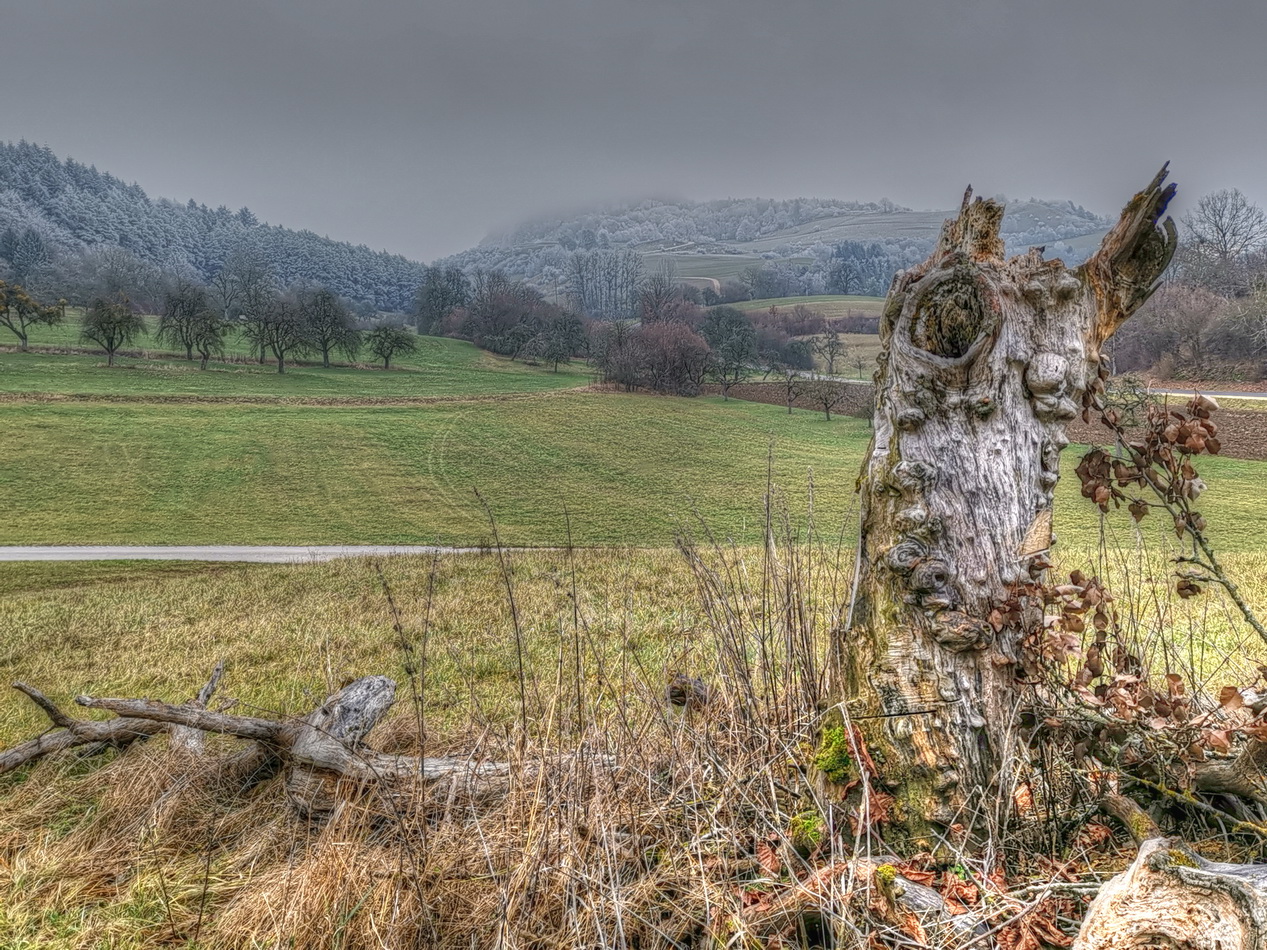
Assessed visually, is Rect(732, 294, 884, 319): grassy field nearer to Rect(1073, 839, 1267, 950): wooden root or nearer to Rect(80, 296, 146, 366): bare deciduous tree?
Rect(80, 296, 146, 366): bare deciduous tree

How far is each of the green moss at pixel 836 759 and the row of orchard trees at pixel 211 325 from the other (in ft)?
160

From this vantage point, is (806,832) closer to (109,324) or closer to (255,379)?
(255,379)

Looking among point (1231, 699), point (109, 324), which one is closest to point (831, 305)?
point (109, 324)

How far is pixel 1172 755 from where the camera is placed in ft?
6.19

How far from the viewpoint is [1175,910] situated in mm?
1195

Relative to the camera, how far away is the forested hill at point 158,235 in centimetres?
10388

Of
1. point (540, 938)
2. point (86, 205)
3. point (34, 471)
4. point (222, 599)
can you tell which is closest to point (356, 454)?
→ point (34, 471)

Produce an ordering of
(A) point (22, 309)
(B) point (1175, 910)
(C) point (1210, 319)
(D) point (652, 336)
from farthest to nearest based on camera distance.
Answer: (D) point (652, 336)
(A) point (22, 309)
(C) point (1210, 319)
(B) point (1175, 910)

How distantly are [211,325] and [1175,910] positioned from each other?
1984 inches

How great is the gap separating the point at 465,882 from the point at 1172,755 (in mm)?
2152

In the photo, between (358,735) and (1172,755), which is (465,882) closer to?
(358,735)

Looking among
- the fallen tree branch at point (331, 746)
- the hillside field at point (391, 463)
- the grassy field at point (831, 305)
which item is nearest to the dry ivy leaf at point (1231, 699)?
the fallen tree branch at point (331, 746)

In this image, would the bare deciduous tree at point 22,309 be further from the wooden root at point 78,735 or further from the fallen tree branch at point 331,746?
the fallen tree branch at point 331,746

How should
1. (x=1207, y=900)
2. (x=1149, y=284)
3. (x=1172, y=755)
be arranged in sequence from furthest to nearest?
(x=1149, y=284) → (x=1172, y=755) → (x=1207, y=900)
